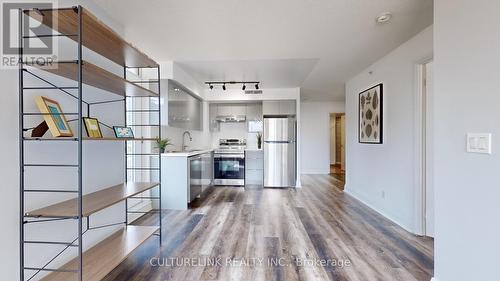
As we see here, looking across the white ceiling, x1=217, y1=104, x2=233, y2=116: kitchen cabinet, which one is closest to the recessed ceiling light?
the white ceiling

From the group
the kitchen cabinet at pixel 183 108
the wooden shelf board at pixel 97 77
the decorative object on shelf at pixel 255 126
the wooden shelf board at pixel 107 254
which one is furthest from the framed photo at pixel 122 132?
the decorative object on shelf at pixel 255 126

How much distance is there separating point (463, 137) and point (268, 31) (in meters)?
2.01

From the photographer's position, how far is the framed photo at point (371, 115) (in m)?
3.50

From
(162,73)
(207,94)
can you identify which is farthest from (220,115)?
(162,73)

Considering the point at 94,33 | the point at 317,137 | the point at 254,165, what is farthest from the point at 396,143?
the point at 317,137

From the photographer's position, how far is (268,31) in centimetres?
254

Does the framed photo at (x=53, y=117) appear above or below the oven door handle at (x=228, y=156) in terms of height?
above

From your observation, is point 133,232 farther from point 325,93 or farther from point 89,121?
point 325,93

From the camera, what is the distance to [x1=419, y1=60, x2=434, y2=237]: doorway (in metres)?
2.68

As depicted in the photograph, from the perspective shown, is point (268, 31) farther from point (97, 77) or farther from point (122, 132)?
point (122, 132)

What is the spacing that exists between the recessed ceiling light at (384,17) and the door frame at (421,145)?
810 mm

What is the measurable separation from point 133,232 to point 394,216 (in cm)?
333

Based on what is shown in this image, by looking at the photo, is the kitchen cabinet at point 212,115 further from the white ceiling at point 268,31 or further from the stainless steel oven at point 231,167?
the white ceiling at point 268,31

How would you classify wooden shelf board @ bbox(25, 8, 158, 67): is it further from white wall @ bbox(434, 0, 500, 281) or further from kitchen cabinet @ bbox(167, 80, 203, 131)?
white wall @ bbox(434, 0, 500, 281)
